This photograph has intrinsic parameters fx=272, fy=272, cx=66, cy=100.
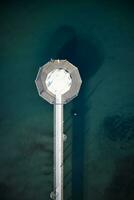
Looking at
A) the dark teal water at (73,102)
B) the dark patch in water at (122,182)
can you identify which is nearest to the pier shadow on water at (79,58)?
the dark teal water at (73,102)

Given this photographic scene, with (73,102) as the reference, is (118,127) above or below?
below

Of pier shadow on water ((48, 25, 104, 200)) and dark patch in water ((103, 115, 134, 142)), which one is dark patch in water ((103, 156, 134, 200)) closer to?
dark patch in water ((103, 115, 134, 142))

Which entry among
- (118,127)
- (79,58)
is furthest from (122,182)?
(79,58)

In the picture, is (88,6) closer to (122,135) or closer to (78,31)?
(78,31)

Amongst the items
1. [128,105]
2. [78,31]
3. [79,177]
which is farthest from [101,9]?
[79,177]

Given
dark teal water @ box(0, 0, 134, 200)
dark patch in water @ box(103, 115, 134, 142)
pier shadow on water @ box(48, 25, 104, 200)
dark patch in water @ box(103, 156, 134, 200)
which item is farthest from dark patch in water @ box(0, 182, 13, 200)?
dark patch in water @ box(103, 115, 134, 142)

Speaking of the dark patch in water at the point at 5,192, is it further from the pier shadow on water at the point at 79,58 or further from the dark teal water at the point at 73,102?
the pier shadow on water at the point at 79,58

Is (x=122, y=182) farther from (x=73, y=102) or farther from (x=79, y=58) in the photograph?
(x=79, y=58)
